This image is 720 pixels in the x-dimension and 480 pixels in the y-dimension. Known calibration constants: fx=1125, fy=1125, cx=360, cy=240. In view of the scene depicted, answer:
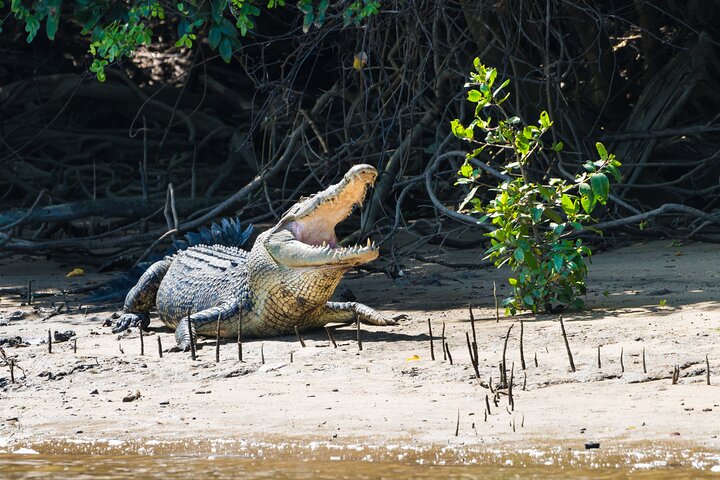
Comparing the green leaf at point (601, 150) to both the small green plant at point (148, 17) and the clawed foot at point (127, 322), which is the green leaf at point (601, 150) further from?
the clawed foot at point (127, 322)

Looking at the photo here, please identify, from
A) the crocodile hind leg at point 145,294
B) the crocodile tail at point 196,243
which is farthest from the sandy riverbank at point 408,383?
the crocodile tail at point 196,243

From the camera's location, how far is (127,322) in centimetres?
677

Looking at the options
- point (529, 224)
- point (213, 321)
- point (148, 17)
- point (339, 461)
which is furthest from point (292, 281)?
point (339, 461)

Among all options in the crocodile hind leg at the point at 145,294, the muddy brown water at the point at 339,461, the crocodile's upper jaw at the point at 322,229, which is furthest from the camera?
the crocodile hind leg at the point at 145,294

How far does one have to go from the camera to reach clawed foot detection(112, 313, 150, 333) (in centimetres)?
663

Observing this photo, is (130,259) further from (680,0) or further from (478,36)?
(680,0)

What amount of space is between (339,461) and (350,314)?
251 centimetres

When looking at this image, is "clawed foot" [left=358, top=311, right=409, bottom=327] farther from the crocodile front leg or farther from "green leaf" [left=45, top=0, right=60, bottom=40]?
"green leaf" [left=45, top=0, right=60, bottom=40]

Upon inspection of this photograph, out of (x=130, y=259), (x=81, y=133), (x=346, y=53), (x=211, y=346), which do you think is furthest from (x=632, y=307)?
(x=81, y=133)

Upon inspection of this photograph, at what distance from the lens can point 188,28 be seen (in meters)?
6.45

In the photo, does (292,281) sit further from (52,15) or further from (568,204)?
(52,15)

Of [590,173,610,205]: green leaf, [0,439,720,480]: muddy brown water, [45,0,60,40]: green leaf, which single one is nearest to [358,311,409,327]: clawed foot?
[590,173,610,205]: green leaf

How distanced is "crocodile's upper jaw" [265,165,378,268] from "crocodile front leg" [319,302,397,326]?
0.38 m

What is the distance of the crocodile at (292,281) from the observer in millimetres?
5738
